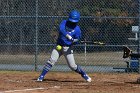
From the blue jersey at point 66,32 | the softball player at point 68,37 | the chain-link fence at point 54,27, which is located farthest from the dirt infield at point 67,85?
the chain-link fence at point 54,27

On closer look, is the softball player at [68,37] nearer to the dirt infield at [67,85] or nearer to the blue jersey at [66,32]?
the blue jersey at [66,32]

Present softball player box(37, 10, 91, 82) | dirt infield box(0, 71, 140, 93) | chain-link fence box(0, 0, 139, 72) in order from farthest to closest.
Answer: chain-link fence box(0, 0, 139, 72) < softball player box(37, 10, 91, 82) < dirt infield box(0, 71, 140, 93)

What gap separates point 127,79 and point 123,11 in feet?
21.9

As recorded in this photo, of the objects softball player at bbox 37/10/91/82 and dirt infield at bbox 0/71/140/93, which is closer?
dirt infield at bbox 0/71/140/93

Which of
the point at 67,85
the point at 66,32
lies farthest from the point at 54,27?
the point at 67,85

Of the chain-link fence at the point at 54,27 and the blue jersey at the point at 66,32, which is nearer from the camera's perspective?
the blue jersey at the point at 66,32

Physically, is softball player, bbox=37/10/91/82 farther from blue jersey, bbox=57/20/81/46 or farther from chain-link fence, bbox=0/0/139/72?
chain-link fence, bbox=0/0/139/72

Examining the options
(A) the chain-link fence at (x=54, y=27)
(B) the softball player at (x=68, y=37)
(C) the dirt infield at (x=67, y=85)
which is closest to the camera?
(C) the dirt infield at (x=67, y=85)

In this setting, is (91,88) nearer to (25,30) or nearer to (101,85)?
(101,85)

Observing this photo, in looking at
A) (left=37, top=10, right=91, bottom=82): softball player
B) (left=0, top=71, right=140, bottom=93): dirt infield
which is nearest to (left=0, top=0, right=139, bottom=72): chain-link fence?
(left=0, top=71, right=140, bottom=93): dirt infield

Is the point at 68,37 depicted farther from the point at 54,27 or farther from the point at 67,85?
the point at 54,27

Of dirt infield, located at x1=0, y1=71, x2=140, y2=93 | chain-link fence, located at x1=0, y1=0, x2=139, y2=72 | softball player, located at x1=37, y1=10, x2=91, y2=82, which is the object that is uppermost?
chain-link fence, located at x1=0, y1=0, x2=139, y2=72

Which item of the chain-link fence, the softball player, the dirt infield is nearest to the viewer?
the dirt infield

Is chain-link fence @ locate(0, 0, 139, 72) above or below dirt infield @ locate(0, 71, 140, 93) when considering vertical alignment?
above
